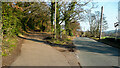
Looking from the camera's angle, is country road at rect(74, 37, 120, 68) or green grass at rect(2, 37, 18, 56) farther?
country road at rect(74, 37, 120, 68)

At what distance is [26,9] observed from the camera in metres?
16.9

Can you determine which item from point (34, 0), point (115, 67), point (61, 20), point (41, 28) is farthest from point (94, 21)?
point (115, 67)

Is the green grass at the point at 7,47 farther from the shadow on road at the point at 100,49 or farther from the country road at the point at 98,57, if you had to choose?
the shadow on road at the point at 100,49

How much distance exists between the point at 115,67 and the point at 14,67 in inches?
179

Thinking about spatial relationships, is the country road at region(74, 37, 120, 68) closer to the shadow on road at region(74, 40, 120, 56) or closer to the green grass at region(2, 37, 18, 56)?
the shadow on road at region(74, 40, 120, 56)

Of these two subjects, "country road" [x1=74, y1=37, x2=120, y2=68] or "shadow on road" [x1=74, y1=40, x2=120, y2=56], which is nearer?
"country road" [x1=74, y1=37, x2=120, y2=68]

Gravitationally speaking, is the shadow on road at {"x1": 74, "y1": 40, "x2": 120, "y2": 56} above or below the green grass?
below

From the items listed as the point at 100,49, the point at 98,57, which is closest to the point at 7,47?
the point at 98,57

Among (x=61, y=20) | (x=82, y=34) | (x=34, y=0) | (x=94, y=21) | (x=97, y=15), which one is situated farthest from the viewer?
(x=82, y=34)

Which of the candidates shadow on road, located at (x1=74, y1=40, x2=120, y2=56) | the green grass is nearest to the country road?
shadow on road, located at (x1=74, y1=40, x2=120, y2=56)

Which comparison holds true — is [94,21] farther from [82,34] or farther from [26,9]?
[26,9]

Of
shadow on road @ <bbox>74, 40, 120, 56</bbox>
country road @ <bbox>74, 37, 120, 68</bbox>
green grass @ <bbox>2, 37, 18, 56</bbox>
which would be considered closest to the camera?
green grass @ <bbox>2, 37, 18, 56</bbox>

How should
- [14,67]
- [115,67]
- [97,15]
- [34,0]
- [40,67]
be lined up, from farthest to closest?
[97,15], [34,0], [115,67], [40,67], [14,67]

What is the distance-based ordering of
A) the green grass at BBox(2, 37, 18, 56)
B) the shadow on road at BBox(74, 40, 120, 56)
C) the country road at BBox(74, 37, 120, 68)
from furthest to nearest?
the shadow on road at BBox(74, 40, 120, 56) < the country road at BBox(74, 37, 120, 68) < the green grass at BBox(2, 37, 18, 56)
